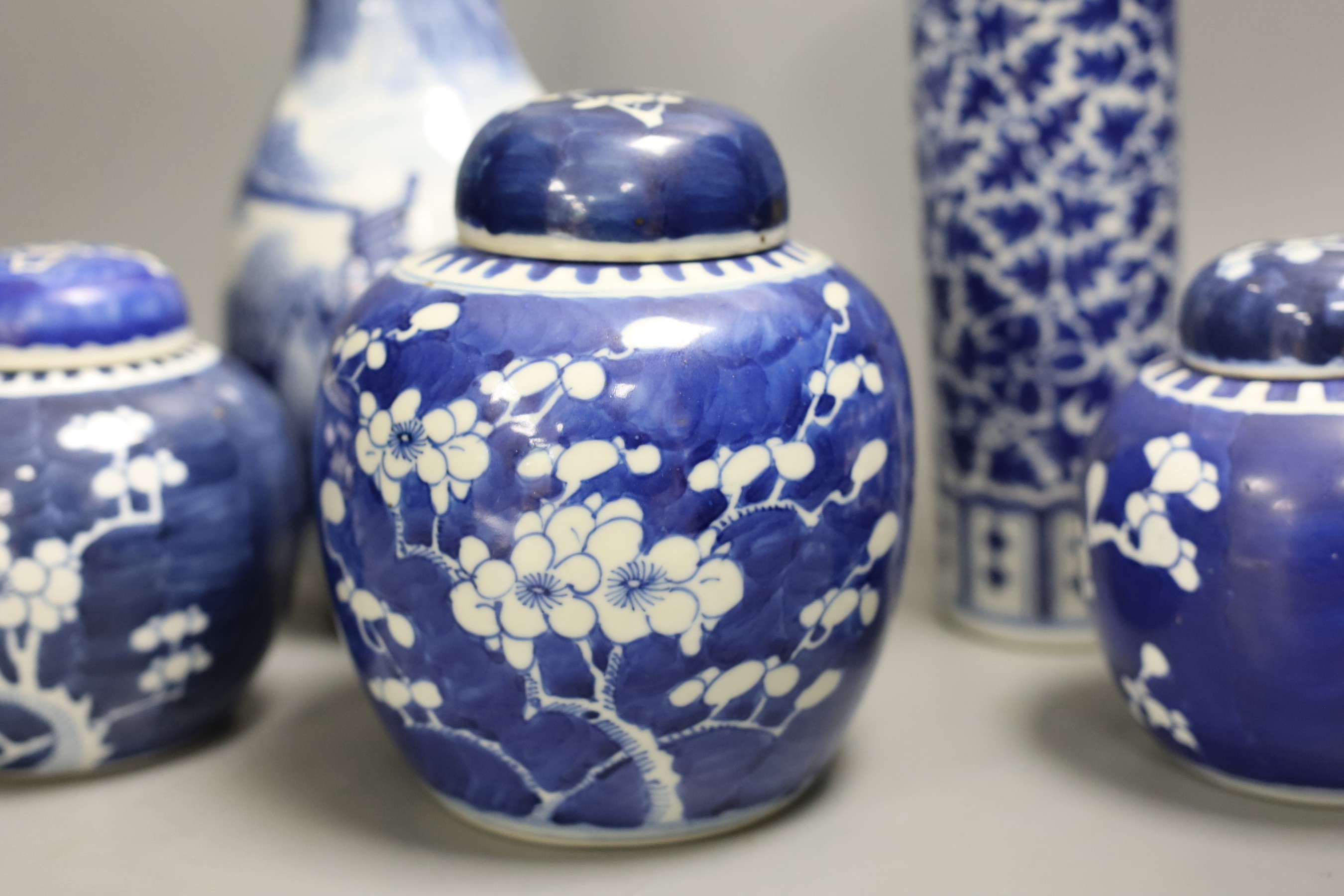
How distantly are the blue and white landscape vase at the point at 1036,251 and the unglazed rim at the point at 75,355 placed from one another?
584 millimetres

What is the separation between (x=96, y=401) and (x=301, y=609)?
0.41m

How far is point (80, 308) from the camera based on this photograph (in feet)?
2.98

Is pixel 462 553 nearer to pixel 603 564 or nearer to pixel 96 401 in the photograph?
pixel 603 564

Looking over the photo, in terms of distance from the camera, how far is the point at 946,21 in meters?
1.12

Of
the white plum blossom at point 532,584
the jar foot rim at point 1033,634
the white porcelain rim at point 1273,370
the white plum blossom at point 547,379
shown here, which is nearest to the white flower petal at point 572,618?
the white plum blossom at point 532,584

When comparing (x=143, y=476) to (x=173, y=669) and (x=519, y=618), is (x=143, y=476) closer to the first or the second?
(x=173, y=669)

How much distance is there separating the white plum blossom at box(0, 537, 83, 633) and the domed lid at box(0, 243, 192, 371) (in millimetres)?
108

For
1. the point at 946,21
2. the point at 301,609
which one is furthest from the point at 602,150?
the point at 301,609

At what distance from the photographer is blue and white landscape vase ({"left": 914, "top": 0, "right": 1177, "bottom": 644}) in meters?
1.10

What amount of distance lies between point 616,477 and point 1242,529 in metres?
0.34

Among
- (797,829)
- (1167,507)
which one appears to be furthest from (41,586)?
(1167,507)

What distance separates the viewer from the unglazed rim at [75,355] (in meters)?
0.90

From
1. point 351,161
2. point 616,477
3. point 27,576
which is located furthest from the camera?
point 351,161

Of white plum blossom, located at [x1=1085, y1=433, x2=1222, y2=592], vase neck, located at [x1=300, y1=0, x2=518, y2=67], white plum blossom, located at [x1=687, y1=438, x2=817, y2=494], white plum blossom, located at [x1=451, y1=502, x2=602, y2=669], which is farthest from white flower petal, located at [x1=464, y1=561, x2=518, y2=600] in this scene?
vase neck, located at [x1=300, y1=0, x2=518, y2=67]
